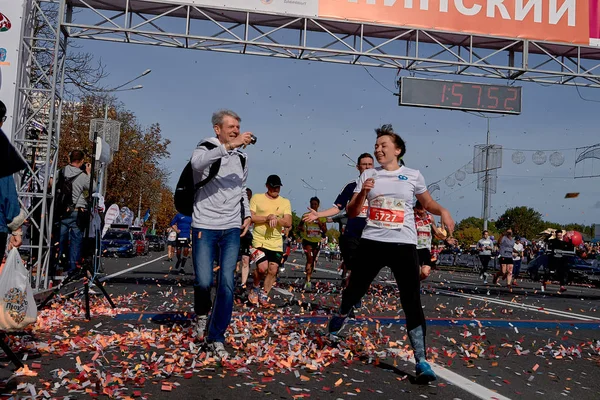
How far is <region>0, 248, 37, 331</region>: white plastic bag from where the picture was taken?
15.1 feet

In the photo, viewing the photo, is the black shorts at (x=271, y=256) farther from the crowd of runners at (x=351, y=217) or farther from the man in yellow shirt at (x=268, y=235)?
the crowd of runners at (x=351, y=217)

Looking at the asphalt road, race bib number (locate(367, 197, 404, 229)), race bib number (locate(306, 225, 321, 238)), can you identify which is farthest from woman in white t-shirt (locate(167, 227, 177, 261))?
race bib number (locate(367, 197, 404, 229))

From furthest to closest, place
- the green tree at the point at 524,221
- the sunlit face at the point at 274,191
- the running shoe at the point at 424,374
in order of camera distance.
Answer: the green tree at the point at 524,221
the sunlit face at the point at 274,191
the running shoe at the point at 424,374

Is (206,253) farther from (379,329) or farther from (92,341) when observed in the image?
(379,329)

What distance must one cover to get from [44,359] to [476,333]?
471 cm

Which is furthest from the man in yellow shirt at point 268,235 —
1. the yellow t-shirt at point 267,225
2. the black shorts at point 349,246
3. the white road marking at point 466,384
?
the white road marking at point 466,384

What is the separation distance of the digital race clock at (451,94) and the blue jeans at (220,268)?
8913 millimetres

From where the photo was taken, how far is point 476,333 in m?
7.18

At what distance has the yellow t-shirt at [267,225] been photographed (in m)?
8.99

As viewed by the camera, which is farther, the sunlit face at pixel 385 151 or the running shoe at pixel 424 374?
the sunlit face at pixel 385 151

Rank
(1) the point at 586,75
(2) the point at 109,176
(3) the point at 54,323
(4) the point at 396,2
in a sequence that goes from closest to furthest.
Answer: (3) the point at 54,323
(4) the point at 396,2
(1) the point at 586,75
(2) the point at 109,176

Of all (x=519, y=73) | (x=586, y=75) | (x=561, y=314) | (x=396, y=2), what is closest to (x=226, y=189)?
(x=561, y=314)

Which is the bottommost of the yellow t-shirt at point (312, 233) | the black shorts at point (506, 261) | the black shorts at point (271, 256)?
the black shorts at point (506, 261)

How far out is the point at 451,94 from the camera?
13414mm
